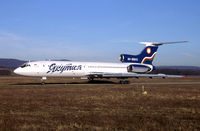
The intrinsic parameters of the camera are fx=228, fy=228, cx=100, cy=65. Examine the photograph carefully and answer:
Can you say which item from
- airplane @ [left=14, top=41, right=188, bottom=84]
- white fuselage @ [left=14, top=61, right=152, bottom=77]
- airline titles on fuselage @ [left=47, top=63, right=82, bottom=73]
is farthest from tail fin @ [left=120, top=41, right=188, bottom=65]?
airline titles on fuselage @ [left=47, top=63, right=82, bottom=73]

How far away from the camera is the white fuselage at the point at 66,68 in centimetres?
3488

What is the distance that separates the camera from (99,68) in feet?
138

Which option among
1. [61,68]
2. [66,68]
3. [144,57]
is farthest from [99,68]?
[144,57]

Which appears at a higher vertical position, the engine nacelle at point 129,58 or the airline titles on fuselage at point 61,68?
the engine nacelle at point 129,58

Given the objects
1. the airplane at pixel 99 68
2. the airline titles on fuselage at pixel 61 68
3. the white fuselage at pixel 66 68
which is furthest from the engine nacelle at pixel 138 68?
the airline titles on fuselage at pixel 61 68

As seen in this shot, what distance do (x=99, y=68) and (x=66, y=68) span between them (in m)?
7.04

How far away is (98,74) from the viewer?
39.9m

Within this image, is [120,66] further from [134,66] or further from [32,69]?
[32,69]

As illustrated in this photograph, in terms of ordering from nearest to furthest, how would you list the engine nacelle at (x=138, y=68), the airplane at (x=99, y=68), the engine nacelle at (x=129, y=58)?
1. the airplane at (x=99, y=68)
2. the engine nacelle at (x=138, y=68)
3. the engine nacelle at (x=129, y=58)

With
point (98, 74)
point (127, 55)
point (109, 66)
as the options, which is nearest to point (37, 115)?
point (98, 74)

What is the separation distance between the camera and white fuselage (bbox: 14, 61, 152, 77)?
34.9 meters

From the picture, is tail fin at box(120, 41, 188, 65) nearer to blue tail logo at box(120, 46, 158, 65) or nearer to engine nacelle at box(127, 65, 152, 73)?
blue tail logo at box(120, 46, 158, 65)

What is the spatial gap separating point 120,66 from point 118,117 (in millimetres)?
33183

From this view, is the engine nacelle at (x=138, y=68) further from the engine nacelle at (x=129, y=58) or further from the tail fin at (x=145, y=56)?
the engine nacelle at (x=129, y=58)
